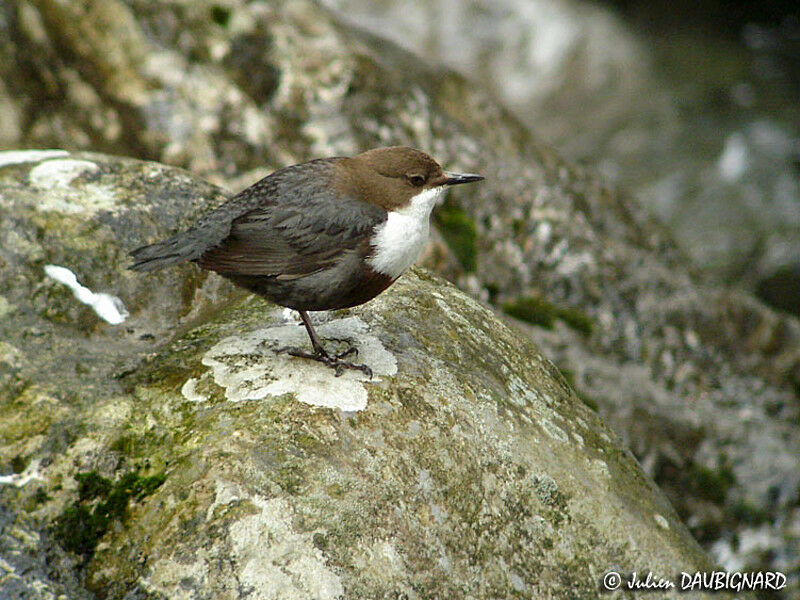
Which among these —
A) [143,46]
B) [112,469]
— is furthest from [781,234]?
[112,469]

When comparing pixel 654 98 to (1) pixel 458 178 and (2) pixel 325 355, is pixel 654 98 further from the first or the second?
(2) pixel 325 355

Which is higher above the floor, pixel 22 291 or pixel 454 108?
pixel 454 108

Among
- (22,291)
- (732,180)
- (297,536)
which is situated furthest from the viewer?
(732,180)

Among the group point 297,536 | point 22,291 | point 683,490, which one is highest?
point 297,536

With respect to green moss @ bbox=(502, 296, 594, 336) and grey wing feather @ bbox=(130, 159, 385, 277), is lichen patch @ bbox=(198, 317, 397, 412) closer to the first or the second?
grey wing feather @ bbox=(130, 159, 385, 277)

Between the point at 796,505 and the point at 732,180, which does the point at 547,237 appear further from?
the point at 732,180

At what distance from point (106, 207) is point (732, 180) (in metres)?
8.75

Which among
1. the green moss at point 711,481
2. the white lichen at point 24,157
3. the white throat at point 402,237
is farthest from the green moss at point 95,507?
the green moss at point 711,481

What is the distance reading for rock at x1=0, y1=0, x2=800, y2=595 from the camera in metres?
5.59

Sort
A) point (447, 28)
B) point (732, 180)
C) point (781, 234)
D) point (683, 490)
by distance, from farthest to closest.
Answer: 1. point (447, 28)
2. point (732, 180)
3. point (781, 234)
4. point (683, 490)

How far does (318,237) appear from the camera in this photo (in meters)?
3.44

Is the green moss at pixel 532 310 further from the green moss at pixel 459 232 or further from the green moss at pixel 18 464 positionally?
the green moss at pixel 18 464

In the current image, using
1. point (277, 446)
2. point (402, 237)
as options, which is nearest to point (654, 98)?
point (402, 237)

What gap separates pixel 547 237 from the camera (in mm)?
6199
